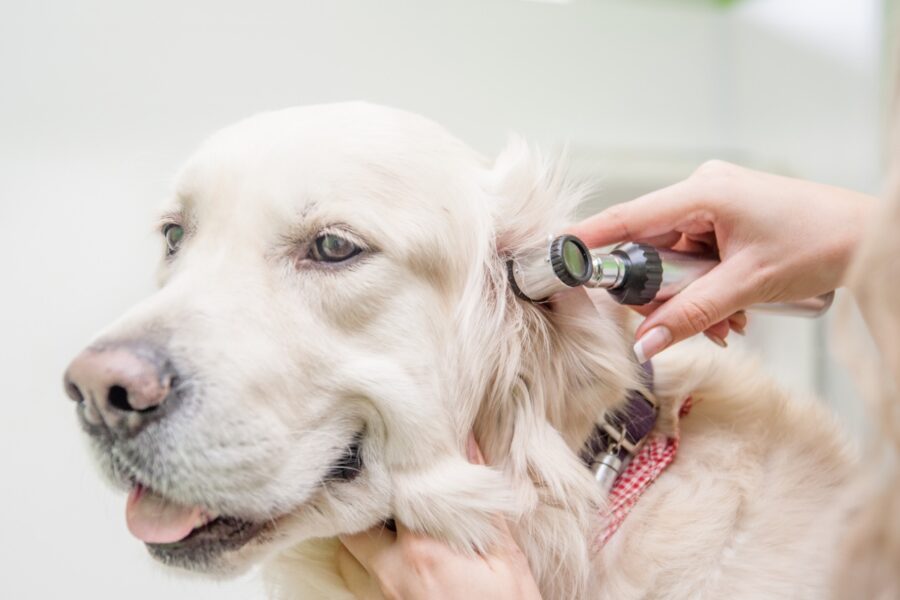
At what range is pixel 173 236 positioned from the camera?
1087 millimetres

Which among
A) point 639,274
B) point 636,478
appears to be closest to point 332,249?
point 639,274

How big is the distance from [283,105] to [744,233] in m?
1.16

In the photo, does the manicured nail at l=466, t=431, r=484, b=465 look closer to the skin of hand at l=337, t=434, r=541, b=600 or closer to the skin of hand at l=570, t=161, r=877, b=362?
the skin of hand at l=337, t=434, r=541, b=600

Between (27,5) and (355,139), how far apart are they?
1012 millimetres

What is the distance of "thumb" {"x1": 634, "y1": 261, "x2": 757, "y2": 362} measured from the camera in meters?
0.95

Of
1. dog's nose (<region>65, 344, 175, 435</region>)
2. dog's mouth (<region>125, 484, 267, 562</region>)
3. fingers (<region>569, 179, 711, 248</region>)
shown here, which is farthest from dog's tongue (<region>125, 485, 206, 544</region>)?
fingers (<region>569, 179, 711, 248</region>)

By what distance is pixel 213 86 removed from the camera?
1.77m

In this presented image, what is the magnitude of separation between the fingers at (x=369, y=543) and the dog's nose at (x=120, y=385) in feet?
0.96

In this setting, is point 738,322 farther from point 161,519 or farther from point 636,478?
point 161,519

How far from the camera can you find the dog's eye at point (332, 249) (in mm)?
937

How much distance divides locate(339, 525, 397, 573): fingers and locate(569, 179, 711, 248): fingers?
434mm

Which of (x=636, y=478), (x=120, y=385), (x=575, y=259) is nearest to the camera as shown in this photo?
(x=120, y=385)

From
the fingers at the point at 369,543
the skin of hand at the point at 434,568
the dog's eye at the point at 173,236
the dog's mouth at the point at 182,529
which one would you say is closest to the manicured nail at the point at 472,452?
the skin of hand at the point at 434,568

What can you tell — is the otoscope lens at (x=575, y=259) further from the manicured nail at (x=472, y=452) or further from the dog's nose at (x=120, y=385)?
the dog's nose at (x=120, y=385)
